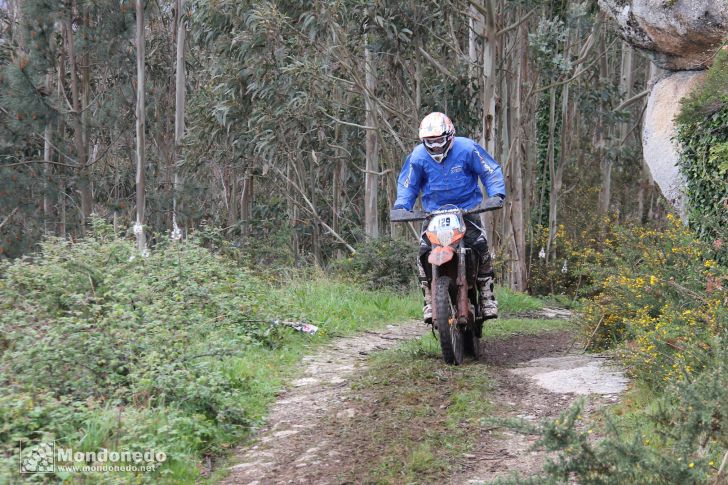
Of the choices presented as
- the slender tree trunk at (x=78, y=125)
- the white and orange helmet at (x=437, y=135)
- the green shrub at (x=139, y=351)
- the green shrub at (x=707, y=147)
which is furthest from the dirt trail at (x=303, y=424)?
the slender tree trunk at (x=78, y=125)

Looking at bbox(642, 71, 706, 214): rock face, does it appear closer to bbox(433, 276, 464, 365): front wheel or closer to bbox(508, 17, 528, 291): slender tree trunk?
bbox(433, 276, 464, 365): front wheel

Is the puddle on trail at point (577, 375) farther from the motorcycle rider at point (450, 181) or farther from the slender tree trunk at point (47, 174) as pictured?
the slender tree trunk at point (47, 174)

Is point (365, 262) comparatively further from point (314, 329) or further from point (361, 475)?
point (361, 475)

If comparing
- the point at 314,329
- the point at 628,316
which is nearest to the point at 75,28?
the point at 314,329

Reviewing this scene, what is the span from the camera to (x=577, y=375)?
7379mm

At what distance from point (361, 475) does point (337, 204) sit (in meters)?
21.7

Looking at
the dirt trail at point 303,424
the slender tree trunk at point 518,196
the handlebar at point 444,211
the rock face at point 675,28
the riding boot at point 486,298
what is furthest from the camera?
the slender tree trunk at point 518,196

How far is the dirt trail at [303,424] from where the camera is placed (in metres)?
5.22

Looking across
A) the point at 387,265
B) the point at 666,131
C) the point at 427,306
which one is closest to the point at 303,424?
the point at 427,306

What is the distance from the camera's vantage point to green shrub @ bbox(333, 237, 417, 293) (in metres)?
15.3

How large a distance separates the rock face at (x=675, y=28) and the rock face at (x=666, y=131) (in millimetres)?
197

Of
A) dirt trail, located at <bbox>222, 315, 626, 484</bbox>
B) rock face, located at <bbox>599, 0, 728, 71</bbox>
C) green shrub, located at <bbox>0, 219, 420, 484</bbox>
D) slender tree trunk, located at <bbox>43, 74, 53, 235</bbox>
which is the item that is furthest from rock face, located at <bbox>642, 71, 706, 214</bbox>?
slender tree trunk, located at <bbox>43, 74, 53, 235</bbox>

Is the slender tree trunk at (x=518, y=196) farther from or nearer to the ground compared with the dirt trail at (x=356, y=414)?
farther from the ground

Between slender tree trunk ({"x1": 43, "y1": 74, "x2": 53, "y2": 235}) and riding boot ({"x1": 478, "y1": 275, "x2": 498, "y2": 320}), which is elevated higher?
slender tree trunk ({"x1": 43, "y1": 74, "x2": 53, "y2": 235})
